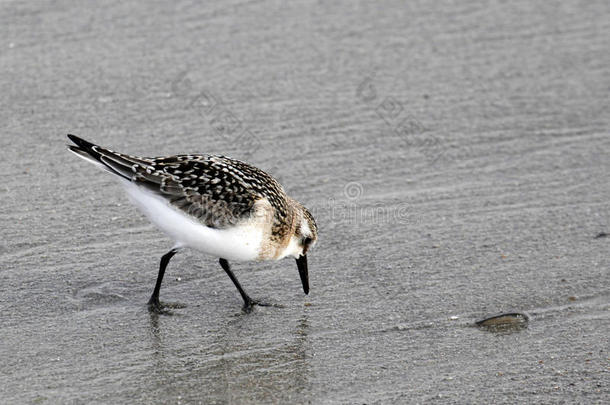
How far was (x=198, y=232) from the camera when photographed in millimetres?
4887

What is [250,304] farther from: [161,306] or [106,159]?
[106,159]

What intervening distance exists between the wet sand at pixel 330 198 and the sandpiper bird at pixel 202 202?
0.40 m

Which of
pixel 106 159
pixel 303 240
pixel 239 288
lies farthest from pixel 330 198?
pixel 106 159

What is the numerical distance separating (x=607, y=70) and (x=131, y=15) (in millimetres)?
4385

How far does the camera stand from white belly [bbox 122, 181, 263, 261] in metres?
4.89

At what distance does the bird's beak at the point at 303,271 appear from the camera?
5.18 metres

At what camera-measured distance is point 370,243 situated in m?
5.79

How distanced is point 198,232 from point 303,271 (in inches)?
27.2

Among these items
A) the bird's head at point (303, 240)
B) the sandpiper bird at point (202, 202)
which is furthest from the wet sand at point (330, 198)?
the sandpiper bird at point (202, 202)

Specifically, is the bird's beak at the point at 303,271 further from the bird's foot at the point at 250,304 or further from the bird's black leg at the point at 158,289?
the bird's black leg at the point at 158,289

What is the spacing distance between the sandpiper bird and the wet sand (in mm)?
405

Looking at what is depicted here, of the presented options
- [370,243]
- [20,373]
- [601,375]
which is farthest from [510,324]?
[20,373]

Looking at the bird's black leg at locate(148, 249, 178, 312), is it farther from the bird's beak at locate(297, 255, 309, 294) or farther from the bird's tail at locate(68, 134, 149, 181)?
the bird's beak at locate(297, 255, 309, 294)

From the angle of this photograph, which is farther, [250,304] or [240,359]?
[250,304]
